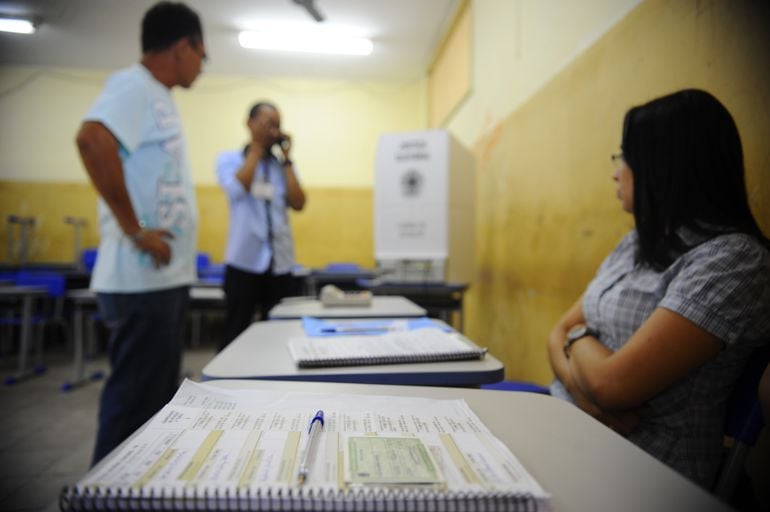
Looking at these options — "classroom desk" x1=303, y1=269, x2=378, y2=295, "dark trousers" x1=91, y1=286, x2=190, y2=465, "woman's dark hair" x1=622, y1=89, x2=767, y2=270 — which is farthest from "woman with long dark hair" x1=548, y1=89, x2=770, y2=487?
"classroom desk" x1=303, y1=269, x2=378, y2=295

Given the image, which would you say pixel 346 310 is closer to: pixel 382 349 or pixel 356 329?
pixel 356 329

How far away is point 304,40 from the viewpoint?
0.94m

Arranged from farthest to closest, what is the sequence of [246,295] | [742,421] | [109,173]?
1. [246,295]
2. [109,173]
3. [742,421]

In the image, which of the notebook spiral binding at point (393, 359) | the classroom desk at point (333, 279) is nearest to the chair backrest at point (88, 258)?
the classroom desk at point (333, 279)

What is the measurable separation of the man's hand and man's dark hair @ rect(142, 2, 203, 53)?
557 millimetres

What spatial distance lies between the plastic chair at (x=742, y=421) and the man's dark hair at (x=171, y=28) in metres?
1.60

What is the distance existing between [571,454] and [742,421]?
0.54 m

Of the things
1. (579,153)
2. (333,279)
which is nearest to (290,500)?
Answer: (579,153)

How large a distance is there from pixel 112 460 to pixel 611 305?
98 centimetres

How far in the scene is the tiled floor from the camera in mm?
445

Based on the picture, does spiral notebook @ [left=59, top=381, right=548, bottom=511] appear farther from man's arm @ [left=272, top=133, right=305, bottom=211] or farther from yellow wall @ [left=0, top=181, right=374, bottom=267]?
yellow wall @ [left=0, top=181, right=374, bottom=267]

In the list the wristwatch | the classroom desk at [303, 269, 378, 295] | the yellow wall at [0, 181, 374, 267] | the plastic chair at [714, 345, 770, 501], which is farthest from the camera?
the yellow wall at [0, 181, 374, 267]

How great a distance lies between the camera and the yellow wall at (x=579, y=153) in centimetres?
92

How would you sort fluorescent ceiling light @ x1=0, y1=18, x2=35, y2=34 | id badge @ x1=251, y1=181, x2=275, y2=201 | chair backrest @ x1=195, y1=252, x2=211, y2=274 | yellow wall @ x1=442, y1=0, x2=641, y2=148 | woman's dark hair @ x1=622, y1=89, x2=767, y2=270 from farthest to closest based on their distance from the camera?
chair backrest @ x1=195, y1=252, x2=211, y2=274 → id badge @ x1=251, y1=181, x2=275, y2=201 → yellow wall @ x1=442, y1=0, x2=641, y2=148 → woman's dark hair @ x1=622, y1=89, x2=767, y2=270 → fluorescent ceiling light @ x1=0, y1=18, x2=35, y2=34
